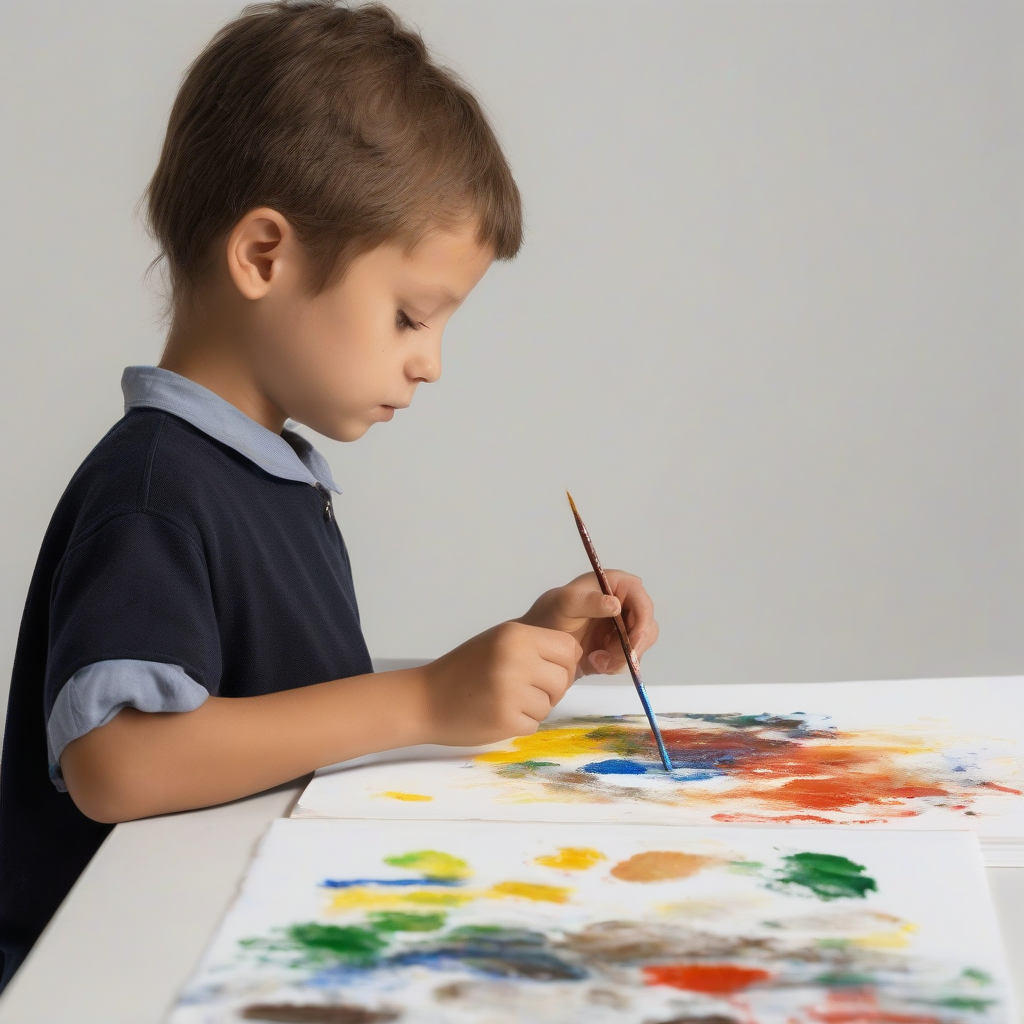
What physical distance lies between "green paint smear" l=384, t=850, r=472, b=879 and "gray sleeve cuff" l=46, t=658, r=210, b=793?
18cm

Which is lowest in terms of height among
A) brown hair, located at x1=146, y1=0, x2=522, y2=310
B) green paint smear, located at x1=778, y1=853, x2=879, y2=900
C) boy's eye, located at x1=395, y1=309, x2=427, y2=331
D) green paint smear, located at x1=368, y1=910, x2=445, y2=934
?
green paint smear, located at x1=778, y1=853, x2=879, y2=900

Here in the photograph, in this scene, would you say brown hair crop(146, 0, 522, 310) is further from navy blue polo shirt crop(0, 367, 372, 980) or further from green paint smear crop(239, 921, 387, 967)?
green paint smear crop(239, 921, 387, 967)

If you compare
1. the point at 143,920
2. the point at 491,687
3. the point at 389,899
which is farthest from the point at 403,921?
the point at 491,687

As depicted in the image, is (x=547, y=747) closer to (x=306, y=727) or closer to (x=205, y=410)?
(x=306, y=727)

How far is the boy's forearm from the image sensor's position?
0.69 meters

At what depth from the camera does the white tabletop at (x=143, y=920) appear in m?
0.49

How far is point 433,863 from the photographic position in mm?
607

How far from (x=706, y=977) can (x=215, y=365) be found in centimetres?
63

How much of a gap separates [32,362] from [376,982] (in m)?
1.96

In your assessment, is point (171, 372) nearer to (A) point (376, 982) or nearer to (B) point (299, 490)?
(B) point (299, 490)

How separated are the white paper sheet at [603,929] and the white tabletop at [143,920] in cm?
2

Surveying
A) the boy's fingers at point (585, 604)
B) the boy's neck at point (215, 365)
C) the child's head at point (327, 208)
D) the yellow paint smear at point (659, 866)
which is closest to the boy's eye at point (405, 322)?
the child's head at point (327, 208)

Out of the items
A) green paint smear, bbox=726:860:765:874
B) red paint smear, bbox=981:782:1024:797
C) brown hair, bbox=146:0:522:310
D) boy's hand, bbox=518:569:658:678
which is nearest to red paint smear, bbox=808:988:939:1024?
green paint smear, bbox=726:860:765:874

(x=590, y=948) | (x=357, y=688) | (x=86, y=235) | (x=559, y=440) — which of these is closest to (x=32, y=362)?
(x=86, y=235)
